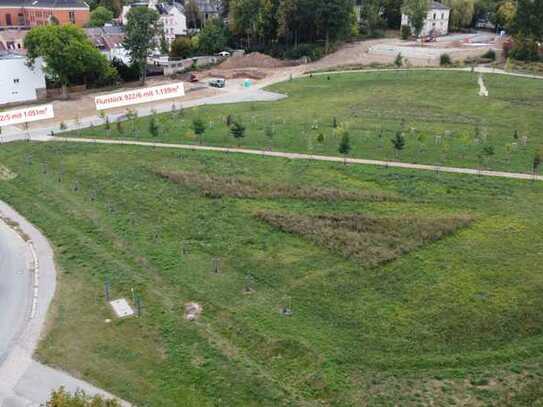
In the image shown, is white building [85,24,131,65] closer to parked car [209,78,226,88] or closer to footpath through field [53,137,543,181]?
parked car [209,78,226,88]

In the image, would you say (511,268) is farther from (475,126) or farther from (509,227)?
(475,126)

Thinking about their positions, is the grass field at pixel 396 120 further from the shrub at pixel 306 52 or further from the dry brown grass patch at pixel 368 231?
the shrub at pixel 306 52

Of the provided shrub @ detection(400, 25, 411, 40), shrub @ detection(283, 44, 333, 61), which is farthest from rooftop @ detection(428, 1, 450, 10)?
shrub @ detection(283, 44, 333, 61)

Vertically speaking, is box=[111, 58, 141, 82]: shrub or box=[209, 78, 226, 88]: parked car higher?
box=[111, 58, 141, 82]: shrub

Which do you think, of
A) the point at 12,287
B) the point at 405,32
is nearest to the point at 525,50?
the point at 405,32

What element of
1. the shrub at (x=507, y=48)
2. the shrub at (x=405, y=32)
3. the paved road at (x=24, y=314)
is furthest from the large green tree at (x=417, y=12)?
the paved road at (x=24, y=314)

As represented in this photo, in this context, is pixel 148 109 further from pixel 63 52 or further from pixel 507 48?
pixel 507 48
